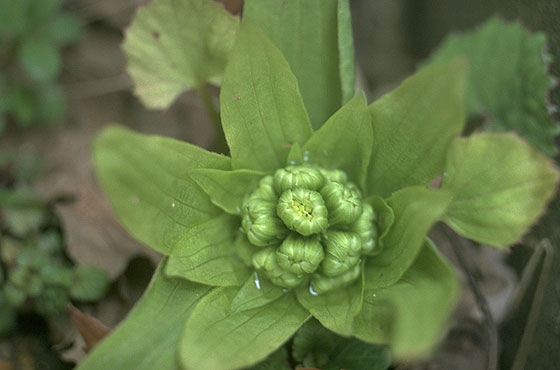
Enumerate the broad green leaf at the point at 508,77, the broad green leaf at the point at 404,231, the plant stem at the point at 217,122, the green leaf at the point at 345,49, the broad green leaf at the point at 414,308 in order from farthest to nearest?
1. the broad green leaf at the point at 508,77
2. the plant stem at the point at 217,122
3. the green leaf at the point at 345,49
4. the broad green leaf at the point at 404,231
5. the broad green leaf at the point at 414,308

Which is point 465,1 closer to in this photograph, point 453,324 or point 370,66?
point 370,66

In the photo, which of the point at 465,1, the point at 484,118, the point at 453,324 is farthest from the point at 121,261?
the point at 465,1

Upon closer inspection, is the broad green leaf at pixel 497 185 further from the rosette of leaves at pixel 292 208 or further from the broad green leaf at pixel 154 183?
the broad green leaf at pixel 154 183

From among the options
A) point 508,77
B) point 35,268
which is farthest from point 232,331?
point 508,77

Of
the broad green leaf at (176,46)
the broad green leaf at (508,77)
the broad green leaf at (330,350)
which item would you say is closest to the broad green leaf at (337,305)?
the broad green leaf at (330,350)

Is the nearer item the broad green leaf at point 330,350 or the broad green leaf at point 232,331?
the broad green leaf at point 232,331

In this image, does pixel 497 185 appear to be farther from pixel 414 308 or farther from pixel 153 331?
pixel 153 331
